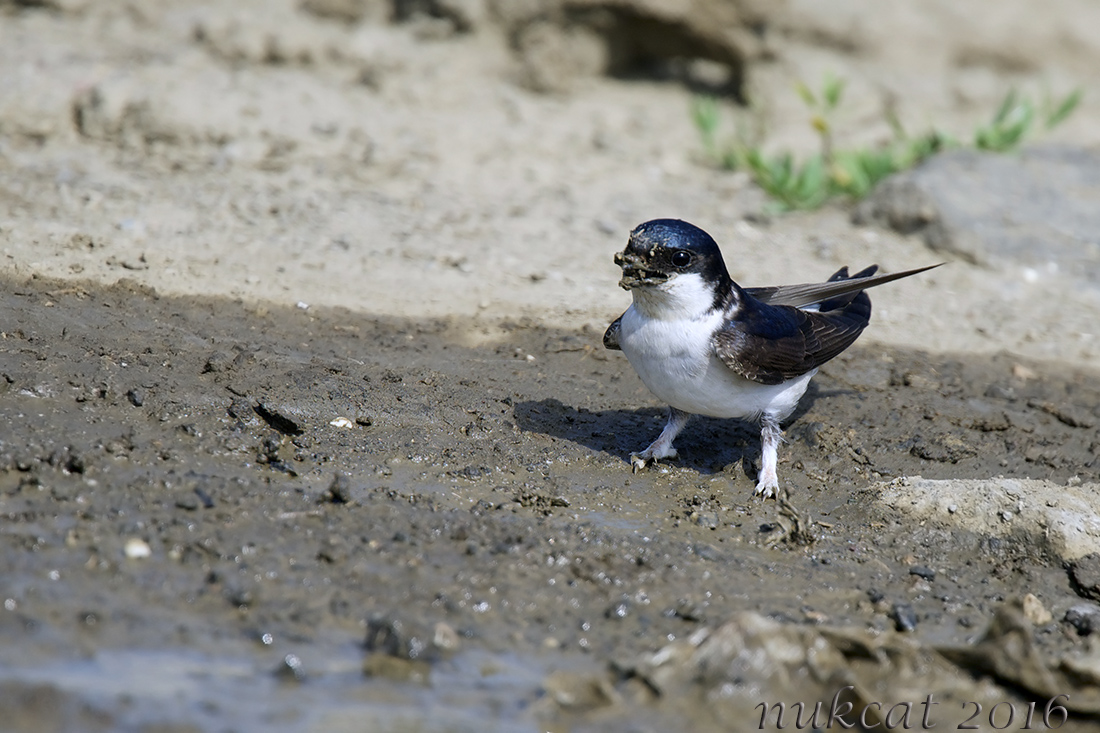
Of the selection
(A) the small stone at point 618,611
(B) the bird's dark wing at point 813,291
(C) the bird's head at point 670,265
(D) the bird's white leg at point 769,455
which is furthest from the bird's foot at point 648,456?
(A) the small stone at point 618,611

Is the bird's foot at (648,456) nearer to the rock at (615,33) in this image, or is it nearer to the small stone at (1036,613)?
the small stone at (1036,613)

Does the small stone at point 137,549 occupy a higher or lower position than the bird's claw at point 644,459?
higher

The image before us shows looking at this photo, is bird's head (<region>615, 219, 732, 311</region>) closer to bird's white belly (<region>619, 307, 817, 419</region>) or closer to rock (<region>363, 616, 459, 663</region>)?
bird's white belly (<region>619, 307, 817, 419</region>)

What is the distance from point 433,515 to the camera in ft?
14.2

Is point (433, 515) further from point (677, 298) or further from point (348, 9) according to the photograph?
point (348, 9)

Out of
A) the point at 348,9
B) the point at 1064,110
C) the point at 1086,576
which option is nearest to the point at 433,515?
the point at 1086,576

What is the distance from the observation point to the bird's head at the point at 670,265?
4.56 meters

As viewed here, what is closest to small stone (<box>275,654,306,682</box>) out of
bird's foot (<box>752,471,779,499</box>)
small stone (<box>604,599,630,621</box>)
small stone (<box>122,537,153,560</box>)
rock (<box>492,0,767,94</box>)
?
small stone (<box>122,537,153,560</box>)

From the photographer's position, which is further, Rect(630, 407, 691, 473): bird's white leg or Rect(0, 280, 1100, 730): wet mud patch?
Rect(630, 407, 691, 473): bird's white leg

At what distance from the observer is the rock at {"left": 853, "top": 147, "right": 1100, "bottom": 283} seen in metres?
7.36

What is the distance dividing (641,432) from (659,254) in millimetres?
1148

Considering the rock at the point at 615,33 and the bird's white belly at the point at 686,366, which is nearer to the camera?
the bird's white belly at the point at 686,366

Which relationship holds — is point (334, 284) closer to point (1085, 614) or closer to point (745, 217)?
point (745, 217)

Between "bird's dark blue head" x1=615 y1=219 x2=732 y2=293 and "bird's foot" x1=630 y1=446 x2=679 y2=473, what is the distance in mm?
832
